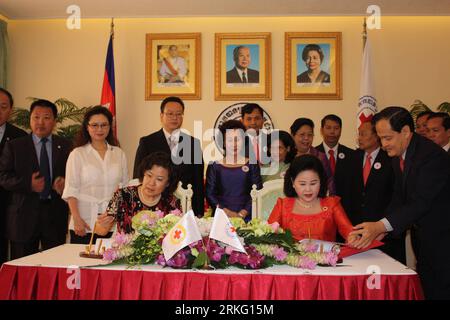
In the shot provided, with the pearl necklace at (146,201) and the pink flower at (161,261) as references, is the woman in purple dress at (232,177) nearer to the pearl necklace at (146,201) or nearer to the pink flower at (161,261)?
the pearl necklace at (146,201)

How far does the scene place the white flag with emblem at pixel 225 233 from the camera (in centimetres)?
203

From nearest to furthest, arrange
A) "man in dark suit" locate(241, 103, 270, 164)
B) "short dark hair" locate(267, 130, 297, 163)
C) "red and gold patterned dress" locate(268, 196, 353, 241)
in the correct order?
"red and gold patterned dress" locate(268, 196, 353, 241) < "man in dark suit" locate(241, 103, 270, 164) < "short dark hair" locate(267, 130, 297, 163)

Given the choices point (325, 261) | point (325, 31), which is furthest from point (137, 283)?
point (325, 31)

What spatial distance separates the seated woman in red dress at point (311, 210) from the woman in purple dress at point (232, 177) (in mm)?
836

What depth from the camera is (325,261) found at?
6.99 ft

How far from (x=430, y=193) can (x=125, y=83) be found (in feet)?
14.9

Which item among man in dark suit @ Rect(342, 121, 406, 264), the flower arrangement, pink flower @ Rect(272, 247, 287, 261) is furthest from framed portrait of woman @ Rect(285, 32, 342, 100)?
pink flower @ Rect(272, 247, 287, 261)

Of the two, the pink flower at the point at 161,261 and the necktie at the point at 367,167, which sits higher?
the necktie at the point at 367,167

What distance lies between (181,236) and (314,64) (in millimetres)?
4420

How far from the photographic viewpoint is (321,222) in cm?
273

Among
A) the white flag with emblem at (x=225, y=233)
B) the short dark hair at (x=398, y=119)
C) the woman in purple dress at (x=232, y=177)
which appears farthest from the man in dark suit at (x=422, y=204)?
the woman in purple dress at (x=232, y=177)

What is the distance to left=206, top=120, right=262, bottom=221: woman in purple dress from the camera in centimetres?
366

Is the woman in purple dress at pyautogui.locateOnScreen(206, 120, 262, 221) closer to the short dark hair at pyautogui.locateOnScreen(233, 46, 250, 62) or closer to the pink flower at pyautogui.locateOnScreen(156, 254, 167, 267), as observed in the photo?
the pink flower at pyautogui.locateOnScreen(156, 254, 167, 267)

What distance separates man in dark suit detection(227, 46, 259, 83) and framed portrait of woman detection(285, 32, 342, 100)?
0.44 m
